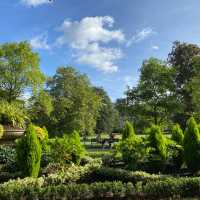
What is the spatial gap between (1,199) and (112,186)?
2849mm

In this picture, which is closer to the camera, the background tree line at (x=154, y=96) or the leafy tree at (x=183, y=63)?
the background tree line at (x=154, y=96)

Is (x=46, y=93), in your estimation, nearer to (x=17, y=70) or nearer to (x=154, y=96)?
(x=17, y=70)

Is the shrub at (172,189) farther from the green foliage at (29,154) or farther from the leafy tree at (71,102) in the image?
the leafy tree at (71,102)

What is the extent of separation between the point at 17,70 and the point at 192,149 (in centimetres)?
2891

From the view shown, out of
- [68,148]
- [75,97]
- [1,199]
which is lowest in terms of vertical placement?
[1,199]

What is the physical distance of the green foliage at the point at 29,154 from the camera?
12.5 m

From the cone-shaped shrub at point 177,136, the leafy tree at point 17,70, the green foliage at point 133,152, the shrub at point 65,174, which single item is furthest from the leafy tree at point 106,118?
the shrub at point 65,174

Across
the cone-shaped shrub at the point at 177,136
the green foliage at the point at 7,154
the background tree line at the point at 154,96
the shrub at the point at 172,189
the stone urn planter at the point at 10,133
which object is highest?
the background tree line at the point at 154,96

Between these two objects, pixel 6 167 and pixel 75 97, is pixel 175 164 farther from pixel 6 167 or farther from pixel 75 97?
pixel 75 97

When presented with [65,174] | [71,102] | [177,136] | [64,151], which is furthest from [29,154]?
[71,102]

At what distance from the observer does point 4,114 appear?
1894cm

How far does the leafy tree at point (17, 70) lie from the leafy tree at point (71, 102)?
6.20 m

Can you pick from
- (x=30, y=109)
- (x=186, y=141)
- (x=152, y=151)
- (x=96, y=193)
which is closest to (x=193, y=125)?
(x=186, y=141)

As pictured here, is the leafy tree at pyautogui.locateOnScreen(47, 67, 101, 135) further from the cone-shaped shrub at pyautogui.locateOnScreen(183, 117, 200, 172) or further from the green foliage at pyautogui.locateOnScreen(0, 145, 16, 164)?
the cone-shaped shrub at pyautogui.locateOnScreen(183, 117, 200, 172)
